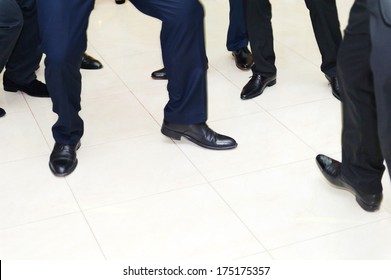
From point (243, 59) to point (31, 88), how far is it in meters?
1.10

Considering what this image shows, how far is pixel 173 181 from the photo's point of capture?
8.76 feet

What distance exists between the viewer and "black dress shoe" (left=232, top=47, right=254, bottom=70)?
3621 millimetres

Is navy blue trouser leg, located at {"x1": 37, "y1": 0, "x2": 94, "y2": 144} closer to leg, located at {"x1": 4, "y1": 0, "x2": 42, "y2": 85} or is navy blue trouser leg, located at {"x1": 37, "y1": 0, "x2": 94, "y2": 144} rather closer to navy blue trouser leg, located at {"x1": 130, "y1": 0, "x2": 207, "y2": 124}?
navy blue trouser leg, located at {"x1": 130, "y1": 0, "x2": 207, "y2": 124}

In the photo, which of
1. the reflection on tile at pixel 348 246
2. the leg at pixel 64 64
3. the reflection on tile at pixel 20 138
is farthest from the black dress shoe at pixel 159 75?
the reflection on tile at pixel 348 246

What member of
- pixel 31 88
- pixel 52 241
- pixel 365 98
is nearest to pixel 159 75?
pixel 31 88

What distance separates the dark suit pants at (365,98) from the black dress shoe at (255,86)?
969 millimetres

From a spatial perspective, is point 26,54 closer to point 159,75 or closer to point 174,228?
point 159,75

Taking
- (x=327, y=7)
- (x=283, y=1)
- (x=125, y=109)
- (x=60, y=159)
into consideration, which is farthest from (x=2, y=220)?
(x=283, y=1)

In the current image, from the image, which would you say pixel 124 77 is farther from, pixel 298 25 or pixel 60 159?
pixel 298 25

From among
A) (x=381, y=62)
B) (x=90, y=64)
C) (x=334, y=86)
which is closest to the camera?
(x=381, y=62)

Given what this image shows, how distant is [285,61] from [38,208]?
1724 mm

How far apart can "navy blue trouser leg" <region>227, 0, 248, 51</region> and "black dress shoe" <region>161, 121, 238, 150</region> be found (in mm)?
890

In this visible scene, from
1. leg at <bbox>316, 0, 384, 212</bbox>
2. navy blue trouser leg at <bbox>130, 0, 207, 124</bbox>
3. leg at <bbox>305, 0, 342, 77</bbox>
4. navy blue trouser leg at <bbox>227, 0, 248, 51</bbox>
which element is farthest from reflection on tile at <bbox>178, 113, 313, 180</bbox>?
navy blue trouser leg at <bbox>227, 0, 248, 51</bbox>

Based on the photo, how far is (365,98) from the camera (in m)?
2.22
